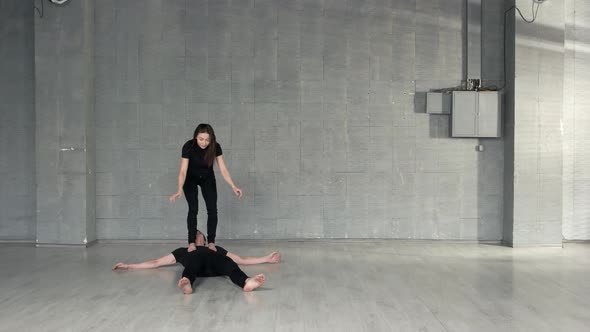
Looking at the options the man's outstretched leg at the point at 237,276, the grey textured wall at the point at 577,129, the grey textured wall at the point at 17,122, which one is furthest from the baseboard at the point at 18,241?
the grey textured wall at the point at 577,129

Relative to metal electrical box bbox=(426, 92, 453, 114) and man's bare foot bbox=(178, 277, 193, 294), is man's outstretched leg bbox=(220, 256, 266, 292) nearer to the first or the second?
man's bare foot bbox=(178, 277, 193, 294)

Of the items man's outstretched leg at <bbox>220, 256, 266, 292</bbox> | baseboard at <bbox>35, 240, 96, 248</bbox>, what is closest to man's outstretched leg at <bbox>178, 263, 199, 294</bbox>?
man's outstretched leg at <bbox>220, 256, 266, 292</bbox>

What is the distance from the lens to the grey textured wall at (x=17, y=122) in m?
8.84

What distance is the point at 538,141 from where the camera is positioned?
845 centimetres

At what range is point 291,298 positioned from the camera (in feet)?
17.4

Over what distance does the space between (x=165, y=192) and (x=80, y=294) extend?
11.2 ft

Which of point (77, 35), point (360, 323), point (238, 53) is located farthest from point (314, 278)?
point (77, 35)

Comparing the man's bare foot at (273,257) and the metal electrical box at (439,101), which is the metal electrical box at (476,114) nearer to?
the metal electrical box at (439,101)

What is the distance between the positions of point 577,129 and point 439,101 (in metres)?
2.28

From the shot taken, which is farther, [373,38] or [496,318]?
[373,38]

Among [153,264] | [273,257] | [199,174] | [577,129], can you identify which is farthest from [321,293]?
[577,129]

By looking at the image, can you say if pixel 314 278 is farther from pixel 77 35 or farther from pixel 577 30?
pixel 577 30

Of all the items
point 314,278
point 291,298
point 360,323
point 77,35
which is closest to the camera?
point 360,323

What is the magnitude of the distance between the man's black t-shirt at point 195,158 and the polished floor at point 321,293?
1.21m
